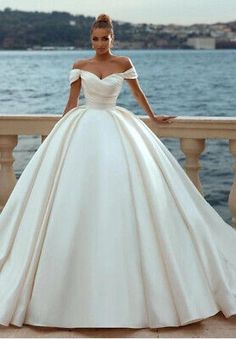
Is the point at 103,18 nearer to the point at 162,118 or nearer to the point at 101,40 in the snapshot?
the point at 101,40

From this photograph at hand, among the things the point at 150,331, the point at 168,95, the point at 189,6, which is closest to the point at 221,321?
the point at 150,331

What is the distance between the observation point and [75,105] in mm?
3701

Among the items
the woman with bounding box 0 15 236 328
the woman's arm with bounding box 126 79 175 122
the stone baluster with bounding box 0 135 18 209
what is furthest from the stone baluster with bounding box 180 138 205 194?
the stone baluster with bounding box 0 135 18 209

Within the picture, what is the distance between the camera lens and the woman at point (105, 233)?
313cm

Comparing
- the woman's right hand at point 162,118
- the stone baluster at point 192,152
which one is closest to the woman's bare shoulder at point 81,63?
the woman's right hand at point 162,118

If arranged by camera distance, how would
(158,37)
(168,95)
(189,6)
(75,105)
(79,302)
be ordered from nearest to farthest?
(79,302), (75,105), (158,37), (168,95), (189,6)

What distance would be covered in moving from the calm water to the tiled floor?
1302 cm

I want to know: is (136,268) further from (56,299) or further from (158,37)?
(158,37)

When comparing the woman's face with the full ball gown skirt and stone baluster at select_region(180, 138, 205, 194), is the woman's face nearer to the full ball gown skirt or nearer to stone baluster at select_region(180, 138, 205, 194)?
the full ball gown skirt

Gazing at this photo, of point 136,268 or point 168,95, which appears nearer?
point 136,268

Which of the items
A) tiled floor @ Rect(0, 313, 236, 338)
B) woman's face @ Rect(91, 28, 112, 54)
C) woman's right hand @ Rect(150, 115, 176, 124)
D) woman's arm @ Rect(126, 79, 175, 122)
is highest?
woman's face @ Rect(91, 28, 112, 54)

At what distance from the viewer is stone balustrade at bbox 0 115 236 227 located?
13.7ft

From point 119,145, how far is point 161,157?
26 cm

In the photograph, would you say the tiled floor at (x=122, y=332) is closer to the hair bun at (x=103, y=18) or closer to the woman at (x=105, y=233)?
the woman at (x=105, y=233)
